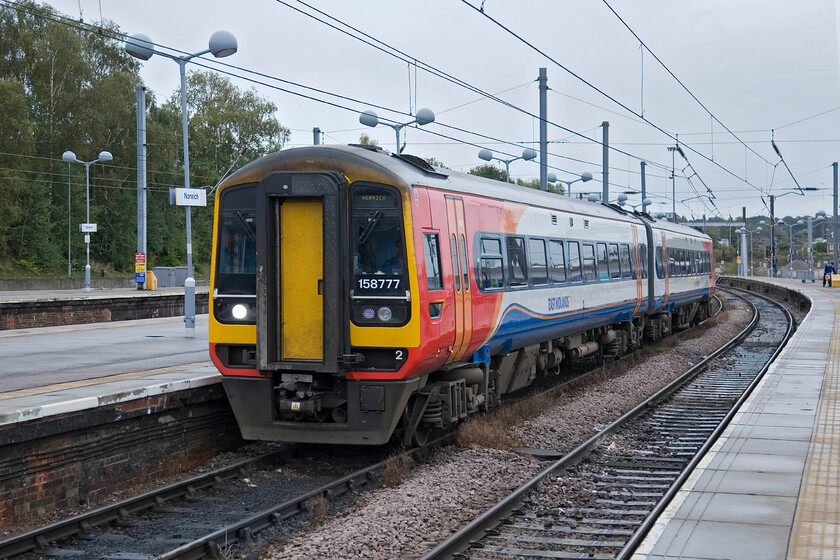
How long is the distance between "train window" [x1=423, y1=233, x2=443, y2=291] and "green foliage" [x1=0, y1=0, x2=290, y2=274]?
45.3 metres

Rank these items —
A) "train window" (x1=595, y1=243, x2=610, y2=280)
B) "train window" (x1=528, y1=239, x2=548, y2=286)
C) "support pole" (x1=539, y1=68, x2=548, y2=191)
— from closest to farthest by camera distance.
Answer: "train window" (x1=528, y1=239, x2=548, y2=286) → "train window" (x1=595, y1=243, x2=610, y2=280) → "support pole" (x1=539, y1=68, x2=548, y2=191)

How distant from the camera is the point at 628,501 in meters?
9.53

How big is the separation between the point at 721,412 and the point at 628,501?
20.1 feet

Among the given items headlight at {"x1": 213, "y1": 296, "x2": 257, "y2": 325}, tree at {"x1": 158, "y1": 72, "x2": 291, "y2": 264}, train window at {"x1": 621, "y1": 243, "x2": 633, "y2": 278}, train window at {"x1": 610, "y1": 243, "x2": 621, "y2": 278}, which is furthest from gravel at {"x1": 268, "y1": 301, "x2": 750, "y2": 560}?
tree at {"x1": 158, "y1": 72, "x2": 291, "y2": 264}

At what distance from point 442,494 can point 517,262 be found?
4.70 meters

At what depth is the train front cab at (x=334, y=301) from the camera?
9891 millimetres

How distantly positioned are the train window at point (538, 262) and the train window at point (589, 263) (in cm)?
236

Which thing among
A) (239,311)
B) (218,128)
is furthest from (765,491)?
(218,128)

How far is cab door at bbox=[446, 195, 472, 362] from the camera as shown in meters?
11.1

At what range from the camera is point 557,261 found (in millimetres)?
15188

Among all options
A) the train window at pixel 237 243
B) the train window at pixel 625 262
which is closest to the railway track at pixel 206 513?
the train window at pixel 237 243

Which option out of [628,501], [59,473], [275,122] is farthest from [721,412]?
[275,122]

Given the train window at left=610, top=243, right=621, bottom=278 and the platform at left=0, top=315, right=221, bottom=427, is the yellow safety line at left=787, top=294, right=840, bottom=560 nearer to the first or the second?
the train window at left=610, top=243, right=621, bottom=278

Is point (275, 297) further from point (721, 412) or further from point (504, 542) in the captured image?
point (721, 412)
